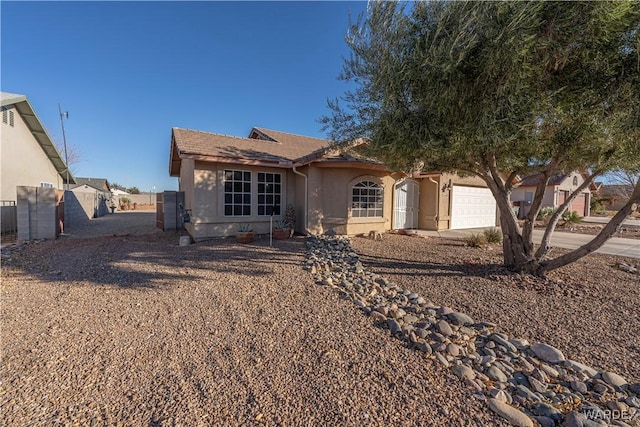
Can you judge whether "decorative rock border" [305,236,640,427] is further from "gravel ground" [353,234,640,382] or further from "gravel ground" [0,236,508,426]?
"gravel ground" [353,234,640,382]

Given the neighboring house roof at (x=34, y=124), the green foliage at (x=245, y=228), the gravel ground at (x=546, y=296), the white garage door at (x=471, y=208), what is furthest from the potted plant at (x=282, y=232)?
the neighboring house roof at (x=34, y=124)

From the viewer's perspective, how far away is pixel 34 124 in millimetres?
14406

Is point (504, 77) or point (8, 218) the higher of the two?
point (504, 77)

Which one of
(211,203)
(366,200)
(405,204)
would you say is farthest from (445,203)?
(211,203)

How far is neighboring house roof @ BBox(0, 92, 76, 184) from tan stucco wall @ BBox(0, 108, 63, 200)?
235 millimetres

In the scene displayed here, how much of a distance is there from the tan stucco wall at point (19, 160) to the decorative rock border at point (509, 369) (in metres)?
16.9

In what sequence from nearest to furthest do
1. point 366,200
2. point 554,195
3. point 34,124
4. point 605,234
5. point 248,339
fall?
point 248,339, point 605,234, point 366,200, point 34,124, point 554,195

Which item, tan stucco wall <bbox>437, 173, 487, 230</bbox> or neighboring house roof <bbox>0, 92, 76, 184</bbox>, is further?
tan stucco wall <bbox>437, 173, 487, 230</bbox>

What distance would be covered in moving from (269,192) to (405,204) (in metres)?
6.71

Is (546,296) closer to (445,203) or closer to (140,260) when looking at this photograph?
(140,260)

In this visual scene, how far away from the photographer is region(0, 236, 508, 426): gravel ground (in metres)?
2.21

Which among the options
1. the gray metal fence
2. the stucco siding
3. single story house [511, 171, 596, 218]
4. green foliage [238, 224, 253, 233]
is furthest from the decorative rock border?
single story house [511, 171, 596, 218]

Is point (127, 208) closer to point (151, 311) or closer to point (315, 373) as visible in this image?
point (151, 311)

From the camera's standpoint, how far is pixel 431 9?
4734 millimetres
